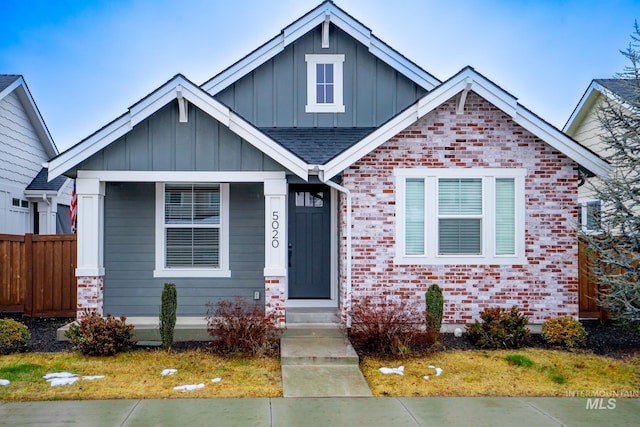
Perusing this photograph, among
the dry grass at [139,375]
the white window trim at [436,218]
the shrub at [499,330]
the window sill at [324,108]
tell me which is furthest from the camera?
the window sill at [324,108]

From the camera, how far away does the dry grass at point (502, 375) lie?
265 inches

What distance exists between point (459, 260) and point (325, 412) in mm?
4416

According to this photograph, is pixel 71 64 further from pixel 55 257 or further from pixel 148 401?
pixel 148 401

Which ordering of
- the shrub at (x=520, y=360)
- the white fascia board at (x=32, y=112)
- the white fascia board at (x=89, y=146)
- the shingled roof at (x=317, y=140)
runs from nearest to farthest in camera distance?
the shrub at (x=520, y=360)
the white fascia board at (x=89, y=146)
the shingled roof at (x=317, y=140)
the white fascia board at (x=32, y=112)

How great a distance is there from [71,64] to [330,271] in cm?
Result: 1508

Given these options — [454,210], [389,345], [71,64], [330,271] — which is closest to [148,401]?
[389,345]

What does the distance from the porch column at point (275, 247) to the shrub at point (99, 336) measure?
7.52 feet

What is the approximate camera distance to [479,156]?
9383mm

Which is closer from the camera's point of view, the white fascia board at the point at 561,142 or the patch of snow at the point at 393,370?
the patch of snow at the point at 393,370

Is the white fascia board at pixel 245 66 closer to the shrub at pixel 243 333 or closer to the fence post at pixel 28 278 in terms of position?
the fence post at pixel 28 278

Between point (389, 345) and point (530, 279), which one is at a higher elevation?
point (530, 279)

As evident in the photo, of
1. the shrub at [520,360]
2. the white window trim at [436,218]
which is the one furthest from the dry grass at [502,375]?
the white window trim at [436,218]

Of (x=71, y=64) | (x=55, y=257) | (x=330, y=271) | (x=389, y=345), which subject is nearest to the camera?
(x=389, y=345)

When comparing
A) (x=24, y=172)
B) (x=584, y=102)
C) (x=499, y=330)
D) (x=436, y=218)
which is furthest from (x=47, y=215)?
(x=584, y=102)
